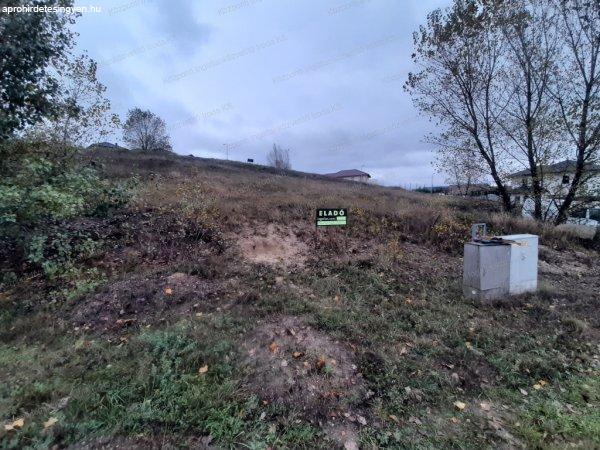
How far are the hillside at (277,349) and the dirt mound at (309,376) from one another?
2 centimetres

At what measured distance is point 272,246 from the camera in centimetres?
670

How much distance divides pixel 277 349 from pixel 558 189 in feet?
41.8

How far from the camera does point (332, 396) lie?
9.04 ft

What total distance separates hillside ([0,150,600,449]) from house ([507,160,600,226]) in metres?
5.87

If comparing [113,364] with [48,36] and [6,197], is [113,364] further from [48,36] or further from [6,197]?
[48,36]

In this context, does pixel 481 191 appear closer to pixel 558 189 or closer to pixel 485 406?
pixel 558 189

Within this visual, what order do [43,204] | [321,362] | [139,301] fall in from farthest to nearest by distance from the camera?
1. [43,204]
2. [139,301]
3. [321,362]

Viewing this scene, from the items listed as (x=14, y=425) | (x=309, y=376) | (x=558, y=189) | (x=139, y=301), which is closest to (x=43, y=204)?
(x=139, y=301)

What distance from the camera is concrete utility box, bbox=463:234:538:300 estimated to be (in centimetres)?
493

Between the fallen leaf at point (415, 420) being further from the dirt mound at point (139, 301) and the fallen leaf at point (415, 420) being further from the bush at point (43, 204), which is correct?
the bush at point (43, 204)

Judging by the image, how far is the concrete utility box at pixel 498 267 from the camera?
493 centimetres

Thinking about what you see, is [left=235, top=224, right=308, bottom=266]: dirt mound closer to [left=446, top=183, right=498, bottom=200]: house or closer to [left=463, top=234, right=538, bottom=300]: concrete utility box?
[left=463, top=234, right=538, bottom=300]: concrete utility box

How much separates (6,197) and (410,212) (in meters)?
8.56

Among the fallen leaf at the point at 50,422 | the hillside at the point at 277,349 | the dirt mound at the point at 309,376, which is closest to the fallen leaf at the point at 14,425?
the hillside at the point at 277,349
